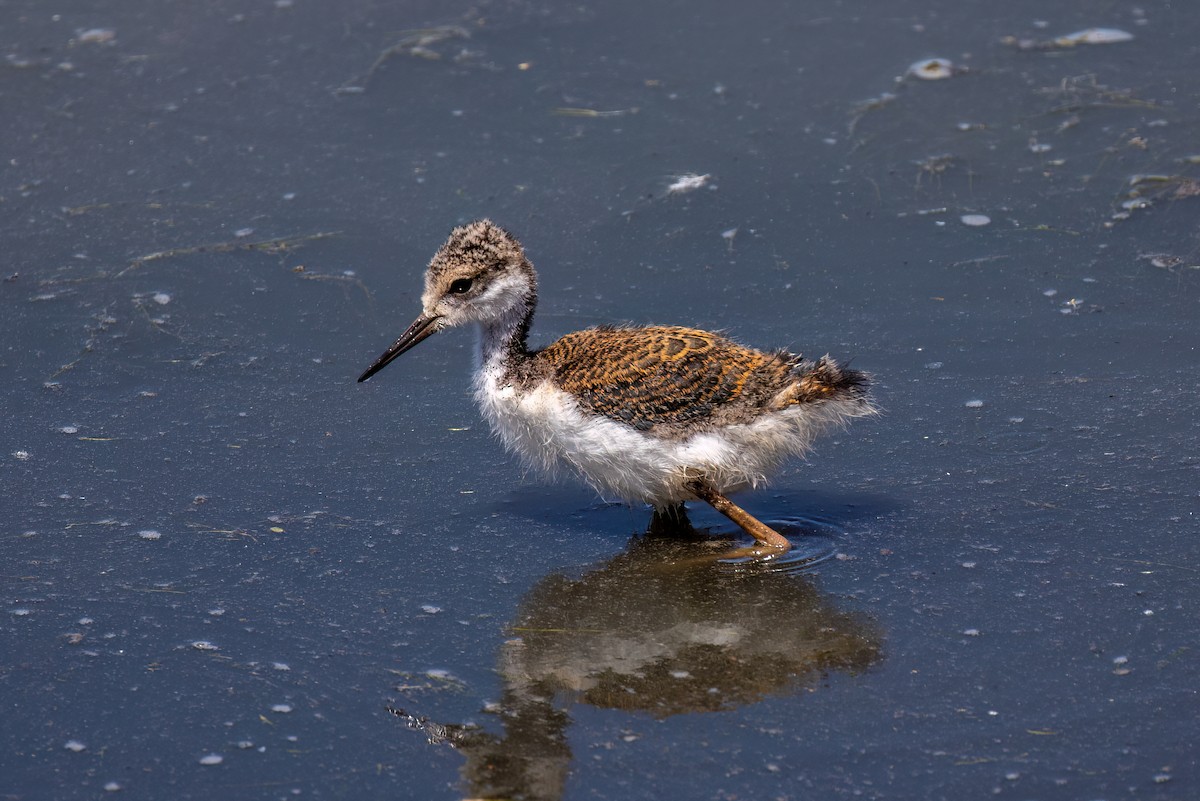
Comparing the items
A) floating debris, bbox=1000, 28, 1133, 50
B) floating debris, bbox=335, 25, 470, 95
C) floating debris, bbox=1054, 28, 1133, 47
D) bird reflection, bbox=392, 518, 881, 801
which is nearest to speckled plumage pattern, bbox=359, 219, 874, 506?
bird reflection, bbox=392, 518, 881, 801

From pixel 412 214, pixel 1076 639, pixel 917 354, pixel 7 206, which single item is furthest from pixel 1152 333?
pixel 7 206

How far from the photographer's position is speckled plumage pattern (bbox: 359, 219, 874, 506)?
192 inches

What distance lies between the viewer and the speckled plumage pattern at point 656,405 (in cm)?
487

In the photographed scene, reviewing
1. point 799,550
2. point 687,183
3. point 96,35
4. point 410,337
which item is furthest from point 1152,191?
point 96,35

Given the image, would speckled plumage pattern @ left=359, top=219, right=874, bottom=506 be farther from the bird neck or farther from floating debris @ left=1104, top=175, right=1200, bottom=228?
floating debris @ left=1104, top=175, right=1200, bottom=228

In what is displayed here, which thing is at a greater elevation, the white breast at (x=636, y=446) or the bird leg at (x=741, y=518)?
the white breast at (x=636, y=446)

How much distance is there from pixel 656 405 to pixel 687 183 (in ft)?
8.55

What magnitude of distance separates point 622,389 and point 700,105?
333 centimetres

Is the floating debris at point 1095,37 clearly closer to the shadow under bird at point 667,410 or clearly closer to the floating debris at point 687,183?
the floating debris at point 687,183

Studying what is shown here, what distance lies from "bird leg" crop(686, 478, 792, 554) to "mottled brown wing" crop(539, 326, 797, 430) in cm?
23

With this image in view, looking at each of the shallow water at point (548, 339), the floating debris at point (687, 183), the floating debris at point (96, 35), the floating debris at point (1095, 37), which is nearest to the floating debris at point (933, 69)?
the shallow water at point (548, 339)

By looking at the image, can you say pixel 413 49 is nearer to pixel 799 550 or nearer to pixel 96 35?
pixel 96 35

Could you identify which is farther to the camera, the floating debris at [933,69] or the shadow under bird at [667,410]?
the floating debris at [933,69]

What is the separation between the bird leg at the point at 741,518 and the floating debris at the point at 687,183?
2593 millimetres
